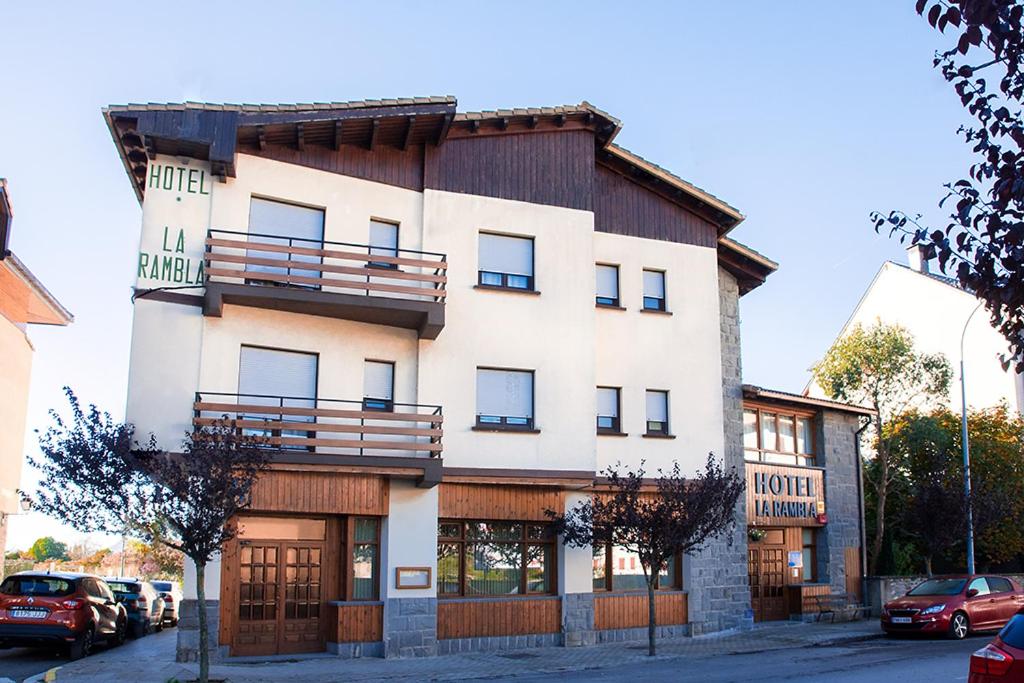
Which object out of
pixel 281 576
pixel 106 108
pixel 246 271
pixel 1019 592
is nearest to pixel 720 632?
pixel 1019 592

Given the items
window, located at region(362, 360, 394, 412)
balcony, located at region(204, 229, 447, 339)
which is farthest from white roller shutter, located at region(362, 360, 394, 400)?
balcony, located at region(204, 229, 447, 339)

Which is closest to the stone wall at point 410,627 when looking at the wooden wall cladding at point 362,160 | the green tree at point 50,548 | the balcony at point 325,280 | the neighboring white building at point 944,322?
the balcony at point 325,280

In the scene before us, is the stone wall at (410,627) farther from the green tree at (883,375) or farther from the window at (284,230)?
the green tree at (883,375)

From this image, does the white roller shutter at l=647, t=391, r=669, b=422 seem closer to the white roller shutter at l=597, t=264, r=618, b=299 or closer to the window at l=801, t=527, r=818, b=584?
the white roller shutter at l=597, t=264, r=618, b=299

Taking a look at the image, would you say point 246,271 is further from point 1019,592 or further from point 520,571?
point 1019,592

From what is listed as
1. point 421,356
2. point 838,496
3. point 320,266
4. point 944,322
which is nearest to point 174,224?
point 320,266

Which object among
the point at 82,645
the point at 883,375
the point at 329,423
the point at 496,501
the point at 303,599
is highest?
the point at 883,375

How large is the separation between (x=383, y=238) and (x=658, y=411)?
757 cm

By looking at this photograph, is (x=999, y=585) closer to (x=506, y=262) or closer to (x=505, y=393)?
(x=505, y=393)

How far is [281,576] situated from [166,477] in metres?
5.92

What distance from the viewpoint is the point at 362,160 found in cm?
2100

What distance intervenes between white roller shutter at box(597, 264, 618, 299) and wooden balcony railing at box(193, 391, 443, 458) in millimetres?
5443

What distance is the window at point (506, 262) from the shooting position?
22.0m

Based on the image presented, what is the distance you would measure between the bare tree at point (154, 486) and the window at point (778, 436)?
48.3ft
